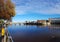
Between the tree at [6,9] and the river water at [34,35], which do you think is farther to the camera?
the river water at [34,35]

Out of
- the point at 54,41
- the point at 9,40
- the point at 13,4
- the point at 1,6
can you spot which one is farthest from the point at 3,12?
the point at 9,40

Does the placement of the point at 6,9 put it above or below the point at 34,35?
above

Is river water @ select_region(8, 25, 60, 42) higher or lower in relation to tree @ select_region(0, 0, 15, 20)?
lower

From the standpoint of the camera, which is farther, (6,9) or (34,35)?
(34,35)

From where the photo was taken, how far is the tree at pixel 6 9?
59.1 ft

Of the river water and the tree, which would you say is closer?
the tree

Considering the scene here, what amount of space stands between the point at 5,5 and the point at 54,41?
6.21 meters

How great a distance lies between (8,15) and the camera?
62.7ft

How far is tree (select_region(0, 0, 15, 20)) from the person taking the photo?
1802 centimetres

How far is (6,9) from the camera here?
1842cm

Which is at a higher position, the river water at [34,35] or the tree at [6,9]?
the tree at [6,9]

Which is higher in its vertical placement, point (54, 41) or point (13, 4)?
point (13, 4)

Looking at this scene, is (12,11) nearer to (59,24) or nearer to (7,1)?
(7,1)

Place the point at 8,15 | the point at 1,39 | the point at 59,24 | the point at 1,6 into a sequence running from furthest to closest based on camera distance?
the point at 59,24
the point at 8,15
the point at 1,6
the point at 1,39
